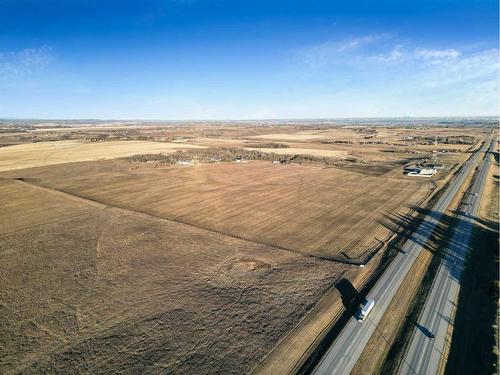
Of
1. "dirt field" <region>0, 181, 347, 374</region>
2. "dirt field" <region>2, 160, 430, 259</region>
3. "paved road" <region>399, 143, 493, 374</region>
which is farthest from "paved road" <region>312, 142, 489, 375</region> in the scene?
"dirt field" <region>2, 160, 430, 259</region>

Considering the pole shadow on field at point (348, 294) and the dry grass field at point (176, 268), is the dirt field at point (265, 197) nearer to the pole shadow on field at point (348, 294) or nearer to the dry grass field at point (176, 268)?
the dry grass field at point (176, 268)

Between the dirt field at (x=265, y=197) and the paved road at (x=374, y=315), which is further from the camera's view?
the dirt field at (x=265, y=197)

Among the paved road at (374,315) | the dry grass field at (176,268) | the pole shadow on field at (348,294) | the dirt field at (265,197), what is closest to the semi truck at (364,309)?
the paved road at (374,315)

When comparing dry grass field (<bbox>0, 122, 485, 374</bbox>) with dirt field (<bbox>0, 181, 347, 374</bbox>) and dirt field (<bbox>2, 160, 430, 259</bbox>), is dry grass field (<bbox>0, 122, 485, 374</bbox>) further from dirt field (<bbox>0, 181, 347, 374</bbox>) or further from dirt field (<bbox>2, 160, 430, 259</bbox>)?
dirt field (<bbox>2, 160, 430, 259</bbox>)

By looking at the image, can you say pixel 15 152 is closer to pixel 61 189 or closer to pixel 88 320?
pixel 61 189

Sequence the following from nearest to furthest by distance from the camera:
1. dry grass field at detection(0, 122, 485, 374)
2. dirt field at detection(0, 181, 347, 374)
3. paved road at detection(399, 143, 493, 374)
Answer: paved road at detection(399, 143, 493, 374) < dirt field at detection(0, 181, 347, 374) < dry grass field at detection(0, 122, 485, 374)

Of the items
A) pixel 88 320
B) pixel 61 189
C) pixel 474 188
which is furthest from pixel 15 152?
pixel 474 188
